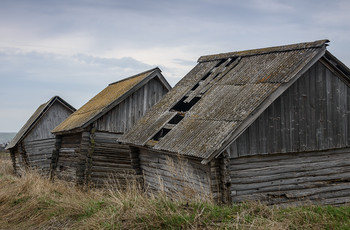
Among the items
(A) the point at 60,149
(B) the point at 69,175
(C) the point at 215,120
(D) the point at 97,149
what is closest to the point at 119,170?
(D) the point at 97,149

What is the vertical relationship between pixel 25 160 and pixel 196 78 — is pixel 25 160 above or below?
below

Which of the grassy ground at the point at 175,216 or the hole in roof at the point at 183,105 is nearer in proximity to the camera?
the grassy ground at the point at 175,216

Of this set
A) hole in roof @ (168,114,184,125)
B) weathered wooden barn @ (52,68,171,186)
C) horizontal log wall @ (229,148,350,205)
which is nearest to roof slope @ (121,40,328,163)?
hole in roof @ (168,114,184,125)

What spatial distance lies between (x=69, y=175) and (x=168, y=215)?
11.5 metres

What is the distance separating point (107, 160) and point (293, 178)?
25.8 ft

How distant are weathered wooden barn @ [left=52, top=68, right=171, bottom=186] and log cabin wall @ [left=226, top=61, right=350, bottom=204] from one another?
6.19m

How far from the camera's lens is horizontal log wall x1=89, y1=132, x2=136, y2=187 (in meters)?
16.0

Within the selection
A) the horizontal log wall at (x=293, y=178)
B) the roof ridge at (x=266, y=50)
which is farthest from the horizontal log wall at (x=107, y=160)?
the horizontal log wall at (x=293, y=178)

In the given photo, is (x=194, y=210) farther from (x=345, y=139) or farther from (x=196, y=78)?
(x=196, y=78)

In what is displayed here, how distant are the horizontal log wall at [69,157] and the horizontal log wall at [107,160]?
67cm

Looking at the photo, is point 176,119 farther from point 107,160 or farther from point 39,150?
point 39,150

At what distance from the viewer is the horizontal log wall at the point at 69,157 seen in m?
16.8

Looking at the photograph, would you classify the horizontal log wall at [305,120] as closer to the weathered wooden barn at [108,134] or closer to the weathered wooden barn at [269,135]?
the weathered wooden barn at [269,135]

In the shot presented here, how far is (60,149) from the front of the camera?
18969mm
